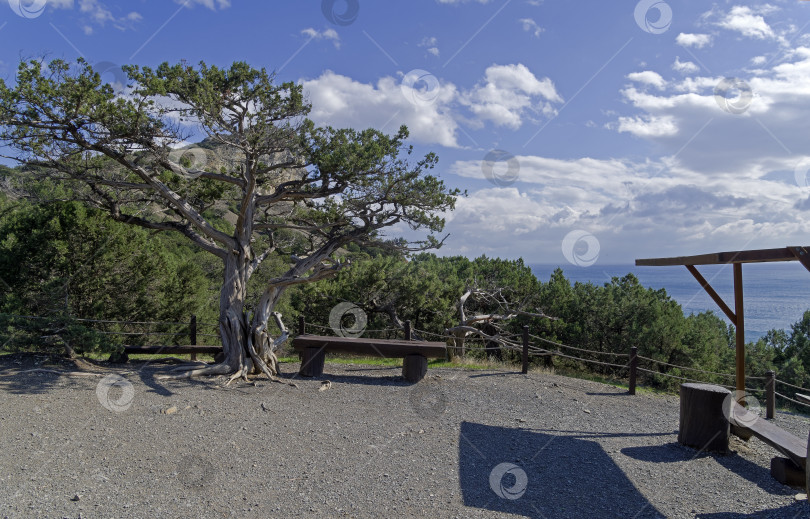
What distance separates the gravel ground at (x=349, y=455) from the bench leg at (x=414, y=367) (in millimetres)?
669

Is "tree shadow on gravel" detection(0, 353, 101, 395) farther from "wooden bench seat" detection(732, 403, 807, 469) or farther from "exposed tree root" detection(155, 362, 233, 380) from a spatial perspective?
"wooden bench seat" detection(732, 403, 807, 469)

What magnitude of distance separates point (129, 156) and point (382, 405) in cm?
624

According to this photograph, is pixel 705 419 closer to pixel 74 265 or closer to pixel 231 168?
pixel 231 168

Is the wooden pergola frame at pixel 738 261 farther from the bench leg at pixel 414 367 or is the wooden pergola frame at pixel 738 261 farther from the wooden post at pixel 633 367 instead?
the bench leg at pixel 414 367

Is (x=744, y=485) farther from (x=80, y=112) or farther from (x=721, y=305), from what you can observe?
(x=80, y=112)

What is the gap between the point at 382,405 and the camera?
7.52 meters

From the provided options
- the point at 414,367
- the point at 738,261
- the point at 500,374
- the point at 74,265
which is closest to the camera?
the point at 738,261

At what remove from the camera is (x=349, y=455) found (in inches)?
215

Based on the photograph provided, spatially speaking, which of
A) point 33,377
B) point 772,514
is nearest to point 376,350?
point 33,377

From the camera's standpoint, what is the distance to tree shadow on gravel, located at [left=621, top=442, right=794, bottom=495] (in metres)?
5.15

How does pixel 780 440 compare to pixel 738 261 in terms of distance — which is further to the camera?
pixel 738 261

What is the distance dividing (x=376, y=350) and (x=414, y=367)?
78 centimetres

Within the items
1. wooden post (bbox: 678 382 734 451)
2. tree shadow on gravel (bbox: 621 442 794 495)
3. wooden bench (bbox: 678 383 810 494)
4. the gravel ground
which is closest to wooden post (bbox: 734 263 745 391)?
wooden bench (bbox: 678 383 810 494)

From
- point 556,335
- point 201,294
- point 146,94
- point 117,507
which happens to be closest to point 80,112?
point 146,94
